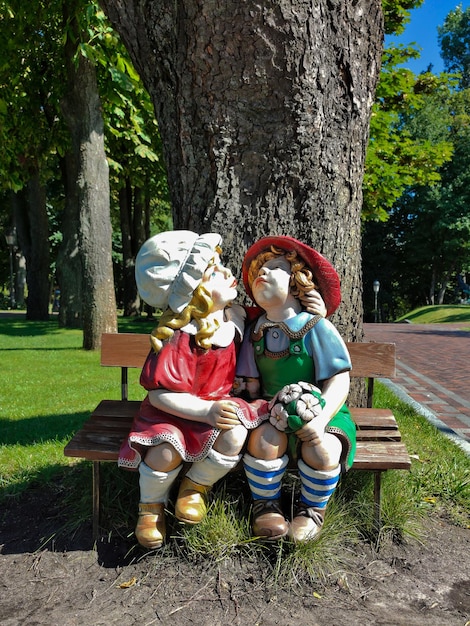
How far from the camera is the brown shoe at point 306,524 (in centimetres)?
258

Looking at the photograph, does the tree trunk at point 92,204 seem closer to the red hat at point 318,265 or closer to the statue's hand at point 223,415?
the red hat at point 318,265

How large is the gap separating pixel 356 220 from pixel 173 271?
1538 millimetres

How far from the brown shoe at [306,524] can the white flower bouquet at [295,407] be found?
1.47 feet

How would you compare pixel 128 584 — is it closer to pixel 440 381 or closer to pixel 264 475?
pixel 264 475

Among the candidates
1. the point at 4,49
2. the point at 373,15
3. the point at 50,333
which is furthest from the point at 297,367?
the point at 50,333

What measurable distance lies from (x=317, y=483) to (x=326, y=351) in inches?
24.3

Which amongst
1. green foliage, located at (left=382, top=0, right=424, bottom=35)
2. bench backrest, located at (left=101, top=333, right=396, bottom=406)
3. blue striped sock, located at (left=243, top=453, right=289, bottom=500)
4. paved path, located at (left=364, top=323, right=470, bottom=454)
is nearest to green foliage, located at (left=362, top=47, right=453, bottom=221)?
green foliage, located at (left=382, top=0, right=424, bottom=35)

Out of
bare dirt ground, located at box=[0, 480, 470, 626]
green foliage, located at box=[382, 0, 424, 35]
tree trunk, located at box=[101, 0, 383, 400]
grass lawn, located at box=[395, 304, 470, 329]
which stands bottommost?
bare dirt ground, located at box=[0, 480, 470, 626]

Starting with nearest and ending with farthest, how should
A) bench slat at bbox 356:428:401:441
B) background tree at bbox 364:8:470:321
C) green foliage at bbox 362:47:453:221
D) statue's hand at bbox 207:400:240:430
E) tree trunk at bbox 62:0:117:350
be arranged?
statue's hand at bbox 207:400:240:430 < bench slat at bbox 356:428:401:441 < tree trunk at bbox 62:0:117:350 < green foliage at bbox 362:47:453:221 < background tree at bbox 364:8:470:321

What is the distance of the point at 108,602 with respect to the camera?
2.43 metres

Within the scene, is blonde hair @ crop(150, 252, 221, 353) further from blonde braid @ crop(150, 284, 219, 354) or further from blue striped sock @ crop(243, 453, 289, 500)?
blue striped sock @ crop(243, 453, 289, 500)

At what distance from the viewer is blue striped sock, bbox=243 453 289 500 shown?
2.55 meters

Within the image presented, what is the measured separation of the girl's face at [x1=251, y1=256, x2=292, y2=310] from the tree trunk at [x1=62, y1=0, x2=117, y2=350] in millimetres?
7105

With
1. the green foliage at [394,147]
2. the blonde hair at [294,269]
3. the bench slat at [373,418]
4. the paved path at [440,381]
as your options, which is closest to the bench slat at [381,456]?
the bench slat at [373,418]
